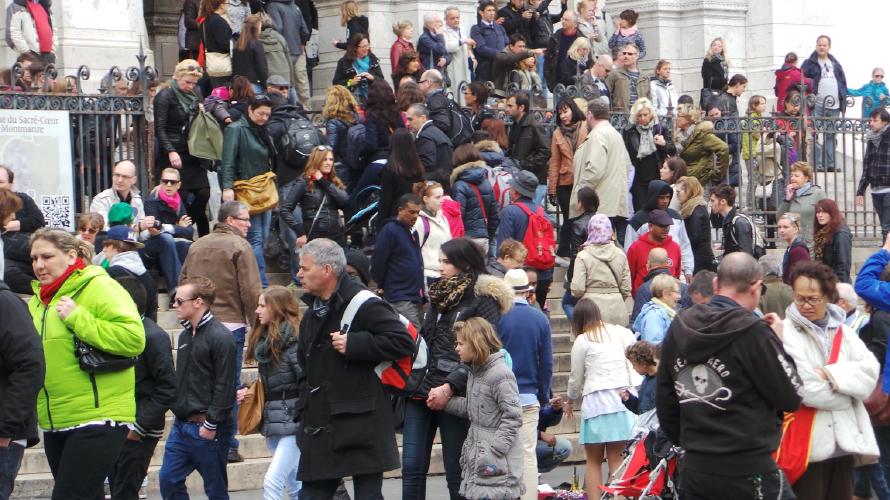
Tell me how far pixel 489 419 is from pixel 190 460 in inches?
67.2

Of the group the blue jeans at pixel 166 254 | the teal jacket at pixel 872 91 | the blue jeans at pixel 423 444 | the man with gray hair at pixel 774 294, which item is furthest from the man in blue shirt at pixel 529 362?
the teal jacket at pixel 872 91

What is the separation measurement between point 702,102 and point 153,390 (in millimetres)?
12211

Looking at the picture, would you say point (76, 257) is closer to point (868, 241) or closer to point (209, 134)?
point (209, 134)

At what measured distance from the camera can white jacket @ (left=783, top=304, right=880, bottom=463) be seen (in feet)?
26.9

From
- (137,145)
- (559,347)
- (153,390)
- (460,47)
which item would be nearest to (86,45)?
(137,145)

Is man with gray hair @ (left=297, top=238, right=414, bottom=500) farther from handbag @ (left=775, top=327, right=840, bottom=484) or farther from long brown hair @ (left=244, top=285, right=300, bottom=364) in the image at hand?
handbag @ (left=775, top=327, right=840, bottom=484)

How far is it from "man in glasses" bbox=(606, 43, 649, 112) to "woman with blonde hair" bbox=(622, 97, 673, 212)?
1.69m

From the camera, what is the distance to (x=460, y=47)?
19672mm

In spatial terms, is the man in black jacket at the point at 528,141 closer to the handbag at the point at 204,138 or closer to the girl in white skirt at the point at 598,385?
the handbag at the point at 204,138

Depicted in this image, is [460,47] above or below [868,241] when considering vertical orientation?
above

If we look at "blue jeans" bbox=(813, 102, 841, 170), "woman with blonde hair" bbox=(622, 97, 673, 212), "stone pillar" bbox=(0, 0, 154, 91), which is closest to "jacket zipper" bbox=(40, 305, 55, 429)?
"stone pillar" bbox=(0, 0, 154, 91)

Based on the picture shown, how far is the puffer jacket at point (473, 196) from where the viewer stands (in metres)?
14.3

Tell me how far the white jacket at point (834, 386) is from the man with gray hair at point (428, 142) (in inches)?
257

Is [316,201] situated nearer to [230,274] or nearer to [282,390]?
[230,274]
